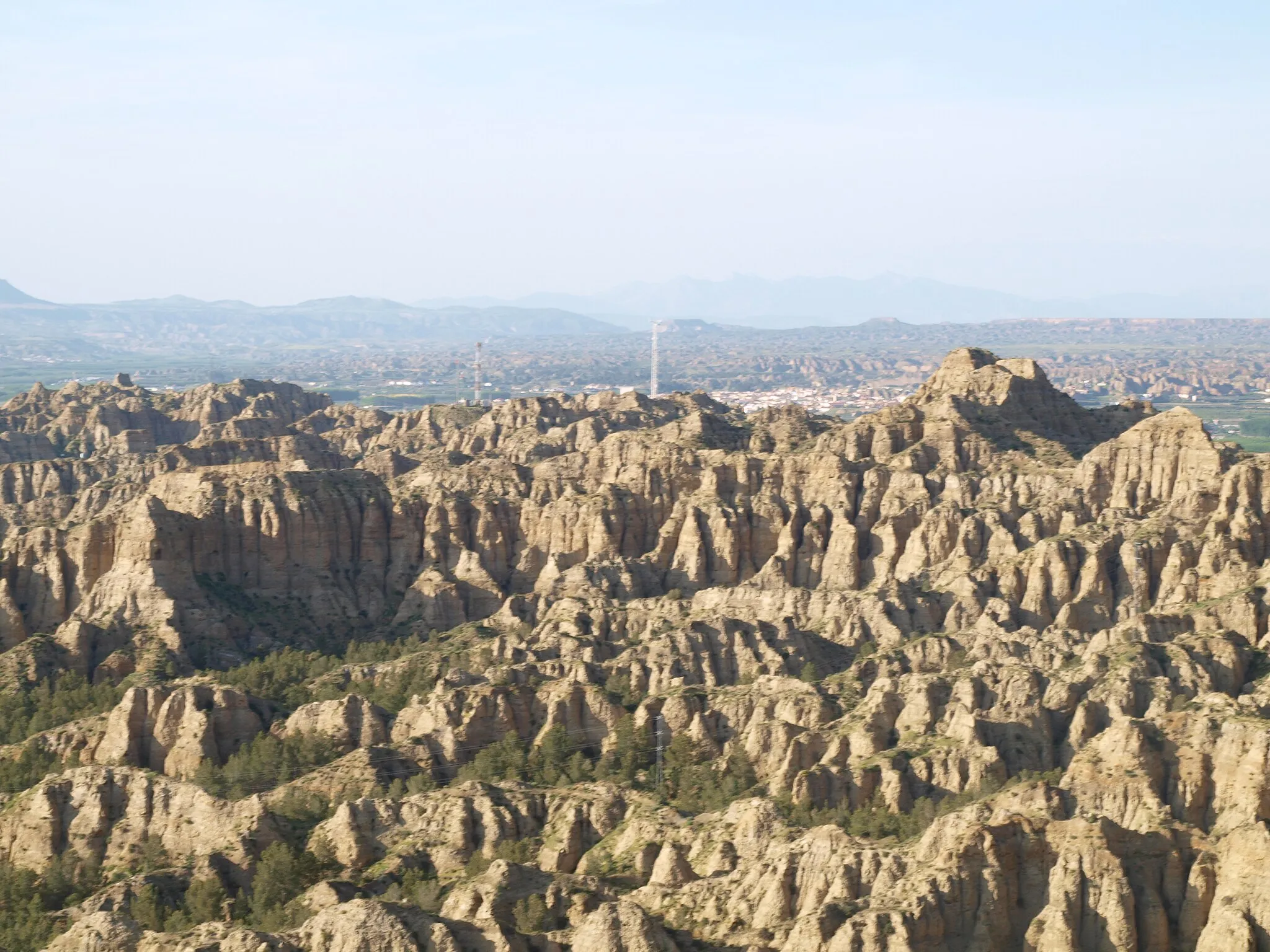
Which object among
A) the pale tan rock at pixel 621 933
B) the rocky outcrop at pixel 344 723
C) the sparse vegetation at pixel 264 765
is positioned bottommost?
the sparse vegetation at pixel 264 765

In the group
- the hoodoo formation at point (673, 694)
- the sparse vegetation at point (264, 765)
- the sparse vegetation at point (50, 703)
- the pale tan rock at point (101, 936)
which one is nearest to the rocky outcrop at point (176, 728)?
the hoodoo formation at point (673, 694)

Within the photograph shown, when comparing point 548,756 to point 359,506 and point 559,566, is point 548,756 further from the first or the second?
point 359,506

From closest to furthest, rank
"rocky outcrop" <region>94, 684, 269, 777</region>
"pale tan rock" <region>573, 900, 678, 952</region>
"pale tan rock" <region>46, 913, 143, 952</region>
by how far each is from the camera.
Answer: "pale tan rock" <region>573, 900, 678, 952</region> → "pale tan rock" <region>46, 913, 143, 952</region> → "rocky outcrop" <region>94, 684, 269, 777</region>

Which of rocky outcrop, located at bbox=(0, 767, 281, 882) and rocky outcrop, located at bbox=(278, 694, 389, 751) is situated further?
rocky outcrop, located at bbox=(278, 694, 389, 751)

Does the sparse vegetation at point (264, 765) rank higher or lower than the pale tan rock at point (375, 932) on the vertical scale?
lower

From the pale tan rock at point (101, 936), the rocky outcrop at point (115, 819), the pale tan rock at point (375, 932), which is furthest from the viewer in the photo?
the rocky outcrop at point (115, 819)

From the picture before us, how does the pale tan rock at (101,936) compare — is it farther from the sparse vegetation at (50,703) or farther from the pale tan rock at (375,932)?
the sparse vegetation at (50,703)

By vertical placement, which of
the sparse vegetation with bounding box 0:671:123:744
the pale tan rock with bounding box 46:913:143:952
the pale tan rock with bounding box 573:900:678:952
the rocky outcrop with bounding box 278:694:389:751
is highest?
the pale tan rock with bounding box 573:900:678:952

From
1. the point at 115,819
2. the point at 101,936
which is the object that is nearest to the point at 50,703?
the point at 115,819

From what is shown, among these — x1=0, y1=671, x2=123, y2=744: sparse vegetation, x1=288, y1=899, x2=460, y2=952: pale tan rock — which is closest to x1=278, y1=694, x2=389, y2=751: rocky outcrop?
x1=0, y1=671, x2=123, y2=744: sparse vegetation

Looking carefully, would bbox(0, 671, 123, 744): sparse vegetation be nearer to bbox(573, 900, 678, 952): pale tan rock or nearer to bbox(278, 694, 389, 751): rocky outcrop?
bbox(278, 694, 389, 751): rocky outcrop
